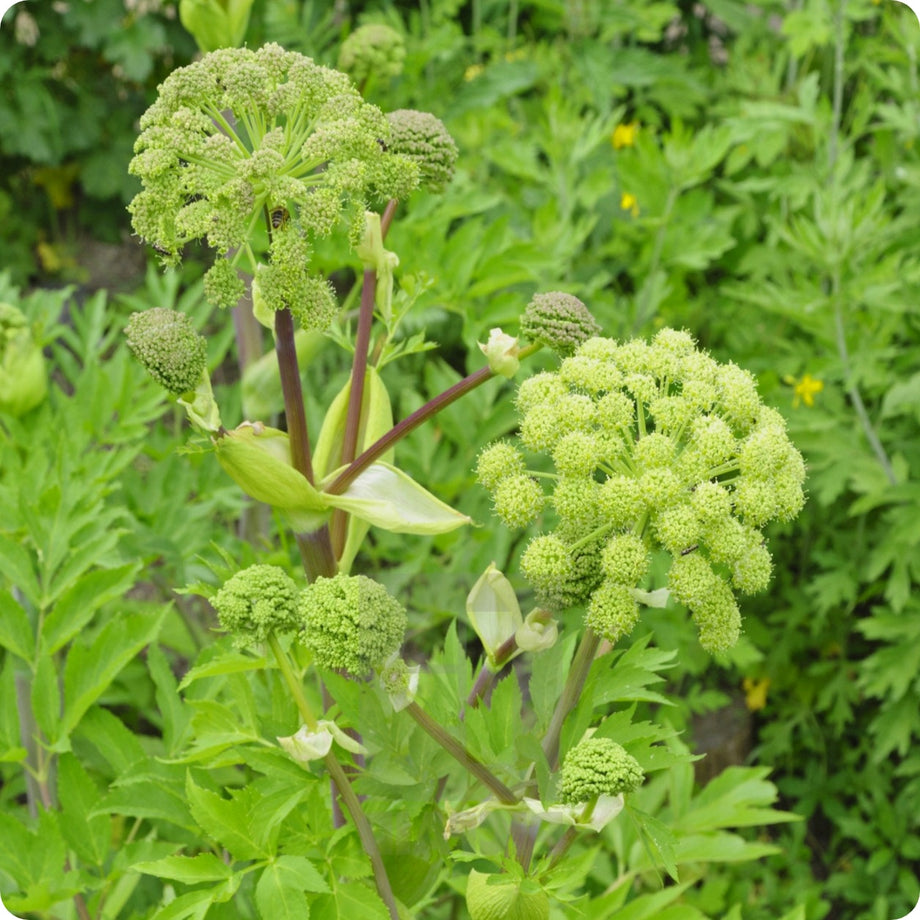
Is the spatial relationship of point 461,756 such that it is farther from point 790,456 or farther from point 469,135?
point 469,135

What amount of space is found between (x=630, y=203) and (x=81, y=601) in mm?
1927

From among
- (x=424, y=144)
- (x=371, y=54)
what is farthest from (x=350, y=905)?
(x=371, y=54)

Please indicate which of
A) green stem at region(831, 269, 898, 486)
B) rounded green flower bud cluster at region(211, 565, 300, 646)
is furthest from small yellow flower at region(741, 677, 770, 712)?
rounded green flower bud cluster at region(211, 565, 300, 646)

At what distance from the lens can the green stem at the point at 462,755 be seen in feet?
3.27

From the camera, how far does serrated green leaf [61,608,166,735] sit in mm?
1402

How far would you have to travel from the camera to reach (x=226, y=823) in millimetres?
1063

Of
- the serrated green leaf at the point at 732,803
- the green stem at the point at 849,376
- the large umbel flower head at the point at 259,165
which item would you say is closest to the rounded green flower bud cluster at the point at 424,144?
the large umbel flower head at the point at 259,165

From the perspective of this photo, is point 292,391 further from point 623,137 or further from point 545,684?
point 623,137

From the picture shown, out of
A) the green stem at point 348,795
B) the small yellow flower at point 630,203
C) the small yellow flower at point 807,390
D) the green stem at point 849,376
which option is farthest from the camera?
the small yellow flower at point 630,203

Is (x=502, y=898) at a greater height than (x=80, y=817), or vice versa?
(x=502, y=898)

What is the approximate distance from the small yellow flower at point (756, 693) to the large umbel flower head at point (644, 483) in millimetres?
2086

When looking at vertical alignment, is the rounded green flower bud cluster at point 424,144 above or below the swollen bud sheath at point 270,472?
above

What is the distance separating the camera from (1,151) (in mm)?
4188

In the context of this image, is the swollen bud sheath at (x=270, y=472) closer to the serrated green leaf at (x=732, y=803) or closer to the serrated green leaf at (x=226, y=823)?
the serrated green leaf at (x=226, y=823)
